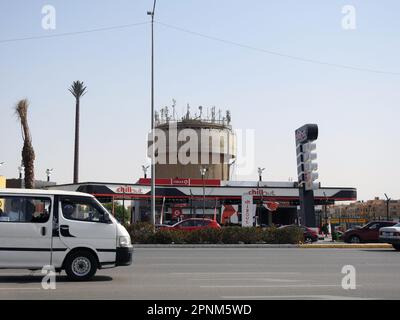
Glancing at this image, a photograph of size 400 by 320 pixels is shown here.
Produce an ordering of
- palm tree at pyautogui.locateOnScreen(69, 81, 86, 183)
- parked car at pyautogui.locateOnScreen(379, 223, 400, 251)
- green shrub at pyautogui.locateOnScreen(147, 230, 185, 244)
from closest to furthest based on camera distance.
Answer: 1. parked car at pyautogui.locateOnScreen(379, 223, 400, 251)
2. green shrub at pyautogui.locateOnScreen(147, 230, 185, 244)
3. palm tree at pyautogui.locateOnScreen(69, 81, 86, 183)

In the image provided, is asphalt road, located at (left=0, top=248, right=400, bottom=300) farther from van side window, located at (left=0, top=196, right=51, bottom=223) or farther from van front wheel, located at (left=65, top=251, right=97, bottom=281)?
van side window, located at (left=0, top=196, right=51, bottom=223)

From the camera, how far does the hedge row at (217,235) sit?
2923 centimetres

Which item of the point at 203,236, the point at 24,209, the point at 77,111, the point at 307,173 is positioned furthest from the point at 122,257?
the point at 77,111

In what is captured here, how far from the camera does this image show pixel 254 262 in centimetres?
1916

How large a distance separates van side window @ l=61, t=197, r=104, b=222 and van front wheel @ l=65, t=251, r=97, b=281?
81cm

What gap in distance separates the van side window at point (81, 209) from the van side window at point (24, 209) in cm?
38

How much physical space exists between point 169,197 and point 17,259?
49.9 metres

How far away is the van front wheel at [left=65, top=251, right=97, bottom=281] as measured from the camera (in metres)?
13.1

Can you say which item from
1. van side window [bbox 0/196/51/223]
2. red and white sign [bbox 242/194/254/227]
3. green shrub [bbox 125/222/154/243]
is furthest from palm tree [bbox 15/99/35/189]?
van side window [bbox 0/196/51/223]

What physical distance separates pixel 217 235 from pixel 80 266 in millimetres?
17297

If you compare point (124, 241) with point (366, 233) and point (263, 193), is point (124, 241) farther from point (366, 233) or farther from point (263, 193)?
point (263, 193)
